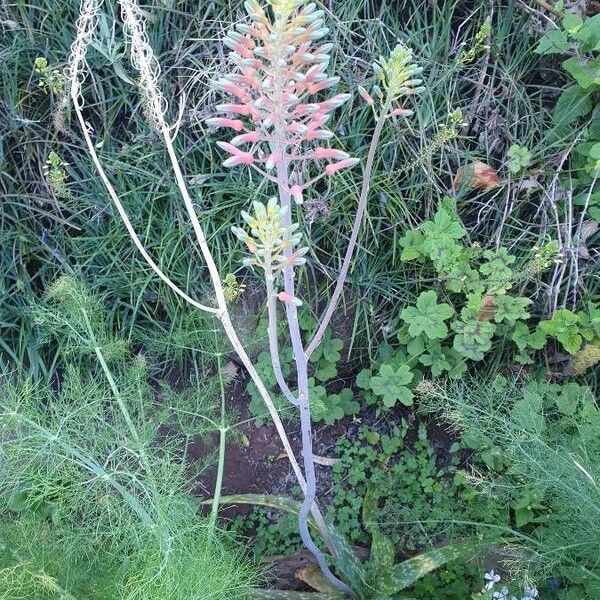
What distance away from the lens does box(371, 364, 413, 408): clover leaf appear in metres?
2.73

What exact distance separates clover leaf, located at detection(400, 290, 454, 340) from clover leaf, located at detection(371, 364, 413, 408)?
162 millimetres

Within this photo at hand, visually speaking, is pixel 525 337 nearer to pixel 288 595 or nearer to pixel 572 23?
pixel 572 23

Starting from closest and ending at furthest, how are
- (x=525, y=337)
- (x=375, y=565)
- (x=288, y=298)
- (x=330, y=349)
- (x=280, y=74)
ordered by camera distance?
(x=280, y=74)
(x=288, y=298)
(x=375, y=565)
(x=525, y=337)
(x=330, y=349)

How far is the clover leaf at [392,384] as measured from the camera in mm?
2729

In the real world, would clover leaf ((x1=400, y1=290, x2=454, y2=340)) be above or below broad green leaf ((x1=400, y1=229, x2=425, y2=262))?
below

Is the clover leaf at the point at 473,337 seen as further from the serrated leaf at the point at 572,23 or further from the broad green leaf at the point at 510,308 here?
the serrated leaf at the point at 572,23

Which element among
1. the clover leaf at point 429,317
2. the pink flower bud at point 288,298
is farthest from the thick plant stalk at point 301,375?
the clover leaf at point 429,317

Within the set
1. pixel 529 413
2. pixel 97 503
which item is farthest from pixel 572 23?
pixel 97 503

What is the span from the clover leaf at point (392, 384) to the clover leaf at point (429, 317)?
162 mm

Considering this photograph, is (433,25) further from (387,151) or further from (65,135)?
(65,135)

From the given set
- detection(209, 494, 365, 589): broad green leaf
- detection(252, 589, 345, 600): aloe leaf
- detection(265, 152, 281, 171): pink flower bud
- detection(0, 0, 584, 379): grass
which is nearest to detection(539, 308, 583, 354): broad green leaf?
detection(0, 0, 584, 379): grass

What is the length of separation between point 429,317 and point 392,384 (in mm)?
303

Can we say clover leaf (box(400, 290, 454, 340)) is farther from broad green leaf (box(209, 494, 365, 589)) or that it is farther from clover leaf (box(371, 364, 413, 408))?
broad green leaf (box(209, 494, 365, 589))

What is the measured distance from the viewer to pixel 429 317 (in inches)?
106
